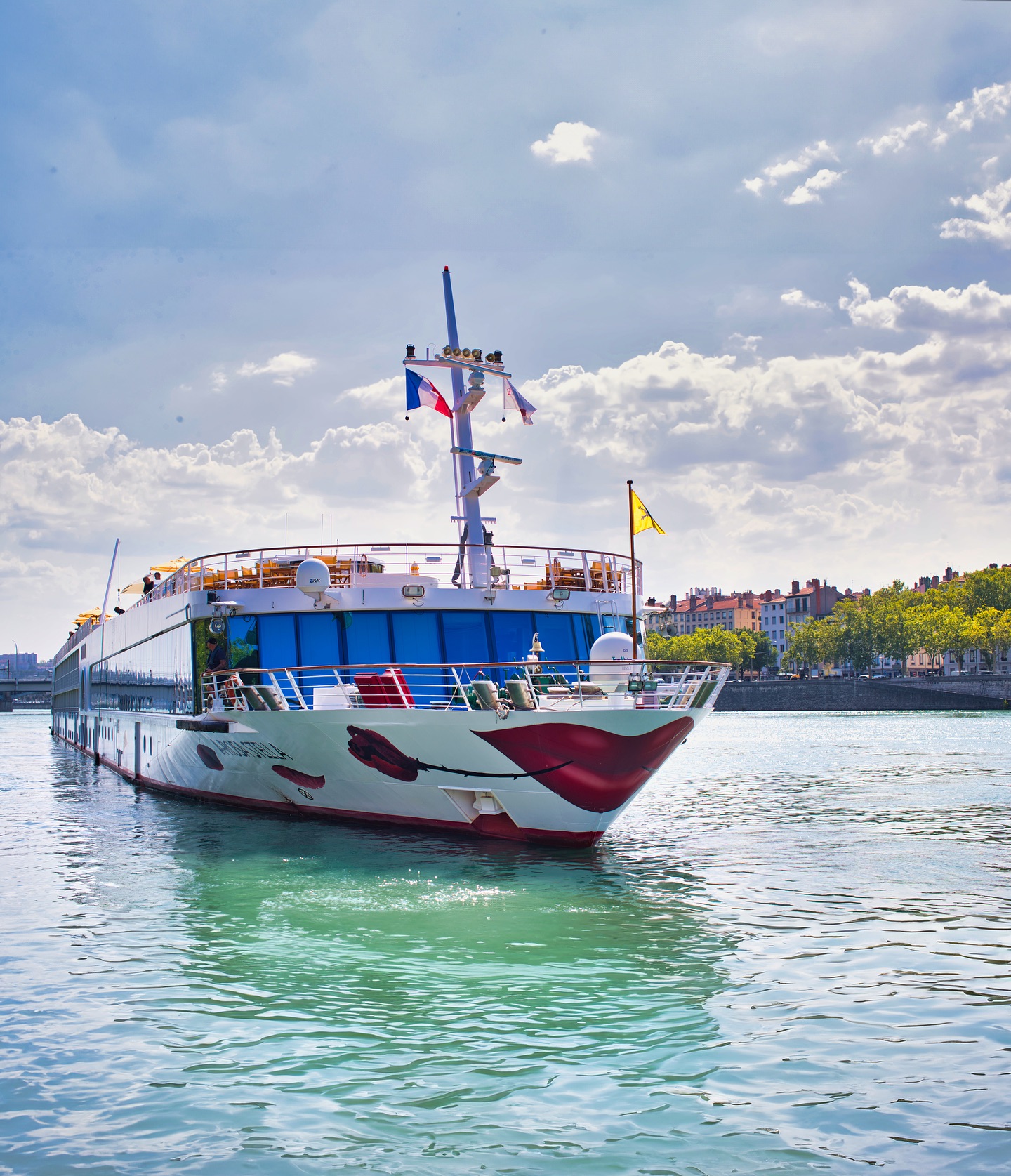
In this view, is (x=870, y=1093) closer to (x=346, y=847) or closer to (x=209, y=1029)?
(x=209, y=1029)

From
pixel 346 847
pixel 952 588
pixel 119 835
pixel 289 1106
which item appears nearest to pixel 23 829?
pixel 119 835

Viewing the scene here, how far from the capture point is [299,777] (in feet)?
53.7

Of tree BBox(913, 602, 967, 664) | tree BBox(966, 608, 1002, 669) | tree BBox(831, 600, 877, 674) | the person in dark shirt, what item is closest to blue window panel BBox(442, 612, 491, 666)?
the person in dark shirt

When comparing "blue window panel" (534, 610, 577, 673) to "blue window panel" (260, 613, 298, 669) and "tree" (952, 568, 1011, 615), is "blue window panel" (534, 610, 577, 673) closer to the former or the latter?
"blue window panel" (260, 613, 298, 669)

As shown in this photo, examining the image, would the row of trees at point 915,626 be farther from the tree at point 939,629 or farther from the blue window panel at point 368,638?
the blue window panel at point 368,638

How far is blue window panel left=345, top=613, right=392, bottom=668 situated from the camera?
17.1 m

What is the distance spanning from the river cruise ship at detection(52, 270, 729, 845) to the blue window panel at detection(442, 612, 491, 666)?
0.09ft

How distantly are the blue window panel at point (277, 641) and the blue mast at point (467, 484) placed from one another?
3.40 meters

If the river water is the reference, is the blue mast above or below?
above

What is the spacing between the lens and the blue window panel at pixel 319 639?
17.3 metres

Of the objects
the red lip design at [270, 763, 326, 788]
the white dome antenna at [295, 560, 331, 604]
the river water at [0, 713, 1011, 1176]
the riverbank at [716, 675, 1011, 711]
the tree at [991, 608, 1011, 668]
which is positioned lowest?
the riverbank at [716, 675, 1011, 711]

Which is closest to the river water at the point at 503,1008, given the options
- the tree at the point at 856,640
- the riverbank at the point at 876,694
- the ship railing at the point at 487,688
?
the ship railing at the point at 487,688

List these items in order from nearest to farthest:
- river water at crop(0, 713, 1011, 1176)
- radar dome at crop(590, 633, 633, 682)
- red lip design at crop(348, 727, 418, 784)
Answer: river water at crop(0, 713, 1011, 1176) < red lip design at crop(348, 727, 418, 784) < radar dome at crop(590, 633, 633, 682)

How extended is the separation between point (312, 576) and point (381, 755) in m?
3.80
